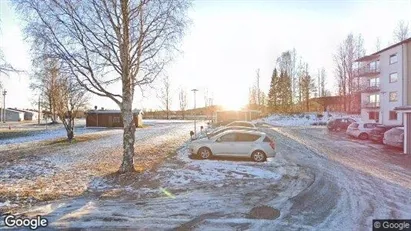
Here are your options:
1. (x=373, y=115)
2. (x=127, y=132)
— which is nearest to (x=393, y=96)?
(x=373, y=115)

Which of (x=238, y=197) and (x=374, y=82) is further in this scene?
(x=374, y=82)

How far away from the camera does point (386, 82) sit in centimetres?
4216

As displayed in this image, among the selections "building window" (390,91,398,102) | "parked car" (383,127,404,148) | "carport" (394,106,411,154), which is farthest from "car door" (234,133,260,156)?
"building window" (390,91,398,102)

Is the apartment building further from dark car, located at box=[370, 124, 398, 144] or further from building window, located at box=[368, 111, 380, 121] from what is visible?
dark car, located at box=[370, 124, 398, 144]

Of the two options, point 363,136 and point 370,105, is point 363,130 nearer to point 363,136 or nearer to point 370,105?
point 363,136

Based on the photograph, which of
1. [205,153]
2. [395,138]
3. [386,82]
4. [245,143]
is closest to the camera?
[245,143]

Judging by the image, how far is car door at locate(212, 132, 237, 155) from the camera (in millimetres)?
14906

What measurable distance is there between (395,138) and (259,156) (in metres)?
10.2

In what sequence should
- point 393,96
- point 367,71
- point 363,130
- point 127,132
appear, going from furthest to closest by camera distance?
point 367,71 < point 393,96 < point 363,130 < point 127,132

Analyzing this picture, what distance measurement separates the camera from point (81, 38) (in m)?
11.4

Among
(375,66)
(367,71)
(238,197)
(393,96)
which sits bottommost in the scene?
(238,197)

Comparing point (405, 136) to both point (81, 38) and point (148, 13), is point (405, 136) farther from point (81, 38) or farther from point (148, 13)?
point (81, 38)

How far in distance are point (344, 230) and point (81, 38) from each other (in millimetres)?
10206

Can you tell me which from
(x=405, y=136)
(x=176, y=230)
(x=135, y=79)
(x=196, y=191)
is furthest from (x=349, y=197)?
(x=405, y=136)
